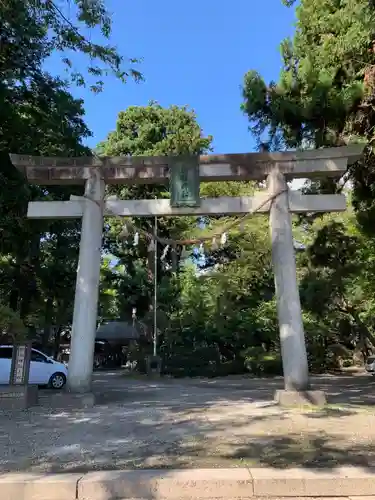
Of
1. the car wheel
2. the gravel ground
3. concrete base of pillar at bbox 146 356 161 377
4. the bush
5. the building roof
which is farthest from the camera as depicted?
the building roof

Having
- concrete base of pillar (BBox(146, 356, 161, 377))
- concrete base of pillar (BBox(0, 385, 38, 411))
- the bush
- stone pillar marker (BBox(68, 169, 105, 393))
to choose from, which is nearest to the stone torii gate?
stone pillar marker (BBox(68, 169, 105, 393))

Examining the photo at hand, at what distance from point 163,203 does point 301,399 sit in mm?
5038

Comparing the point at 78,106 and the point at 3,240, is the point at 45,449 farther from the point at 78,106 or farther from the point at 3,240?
the point at 78,106

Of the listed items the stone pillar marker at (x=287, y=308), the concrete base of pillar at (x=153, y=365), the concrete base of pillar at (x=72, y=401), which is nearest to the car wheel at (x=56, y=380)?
the concrete base of pillar at (x=153, y=365)

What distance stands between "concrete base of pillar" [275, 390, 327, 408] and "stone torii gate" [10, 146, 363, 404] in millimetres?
937

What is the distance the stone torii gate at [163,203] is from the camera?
948cm

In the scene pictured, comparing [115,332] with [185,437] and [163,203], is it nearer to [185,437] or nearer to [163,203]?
[163,203]

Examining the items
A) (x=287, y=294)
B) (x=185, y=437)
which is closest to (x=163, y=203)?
(x=287, y=294)

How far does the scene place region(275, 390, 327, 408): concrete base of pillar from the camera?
859cm

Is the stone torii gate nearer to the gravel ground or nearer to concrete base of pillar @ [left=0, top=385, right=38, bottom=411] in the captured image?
concrete base of pillar @ [left=0, top=385, right=38, bottom=411]

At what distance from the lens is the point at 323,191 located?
1248 cm

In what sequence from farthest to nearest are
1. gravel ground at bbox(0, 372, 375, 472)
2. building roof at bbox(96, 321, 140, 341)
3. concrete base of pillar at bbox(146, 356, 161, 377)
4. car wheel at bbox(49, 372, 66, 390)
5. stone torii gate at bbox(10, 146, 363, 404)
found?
building roof at bbox(96, 321, 140, 341)
concrete base of pillar at bbox(146, 356, 161, 377)
car wheel at bbox(49, 372, 66, 390)
stone torii gate at bbox(10, 146, 363, 404)
gravel ground at bbox(0, 372, 375, 472)

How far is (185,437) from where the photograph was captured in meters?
6.15

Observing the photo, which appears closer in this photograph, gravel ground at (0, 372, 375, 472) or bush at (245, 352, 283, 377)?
gravel ground at (0, 372, 375, 472)
